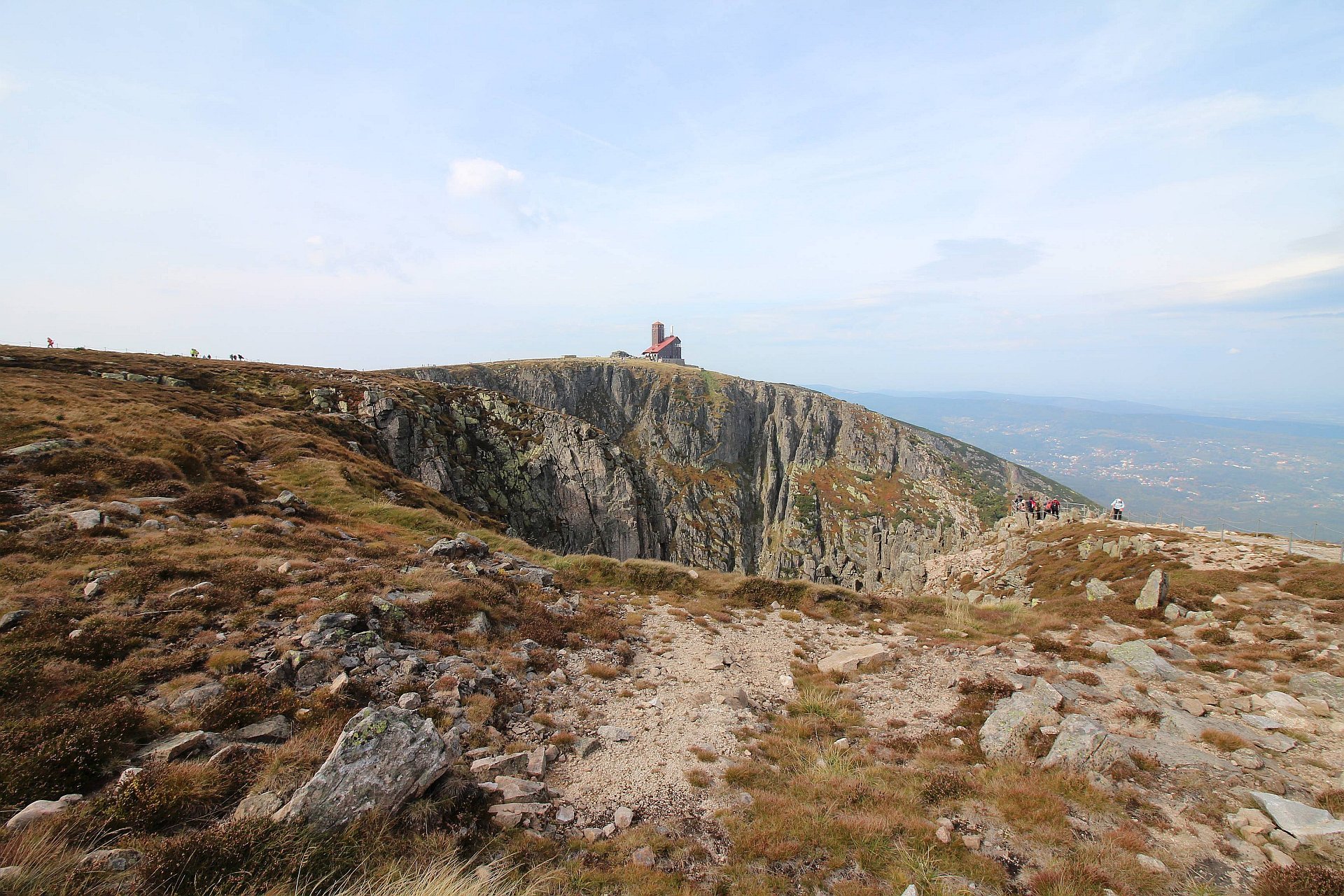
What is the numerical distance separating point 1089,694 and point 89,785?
19480mm

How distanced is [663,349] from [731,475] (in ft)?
204

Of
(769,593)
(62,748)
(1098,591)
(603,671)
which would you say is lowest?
(1098,591)

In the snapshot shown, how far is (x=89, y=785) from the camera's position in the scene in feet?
20.9

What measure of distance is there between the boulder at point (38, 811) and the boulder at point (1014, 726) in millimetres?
14518

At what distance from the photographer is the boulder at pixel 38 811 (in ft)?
17.3

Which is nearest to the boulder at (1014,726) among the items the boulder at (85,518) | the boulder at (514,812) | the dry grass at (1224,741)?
the dry grass at (1224,741)

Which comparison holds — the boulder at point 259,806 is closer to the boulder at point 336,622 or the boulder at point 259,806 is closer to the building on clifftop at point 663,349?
the boulder at point 336,622

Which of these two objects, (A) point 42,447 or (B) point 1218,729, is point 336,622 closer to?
(A) point 42,447

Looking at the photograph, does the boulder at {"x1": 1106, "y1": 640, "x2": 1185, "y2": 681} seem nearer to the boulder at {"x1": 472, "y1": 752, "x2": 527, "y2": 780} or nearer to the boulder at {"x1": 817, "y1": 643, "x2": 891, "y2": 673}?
the boulder at {"x1": 817, "y1": 643, "x2": 891, "y2": 673}

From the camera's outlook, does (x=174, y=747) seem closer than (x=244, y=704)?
Yes

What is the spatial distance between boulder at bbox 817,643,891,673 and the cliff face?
7771cm

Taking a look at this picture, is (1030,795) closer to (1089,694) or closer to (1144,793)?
(1144,793)

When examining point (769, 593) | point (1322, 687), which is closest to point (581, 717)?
point (769, 593)

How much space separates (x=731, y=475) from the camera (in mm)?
155000
